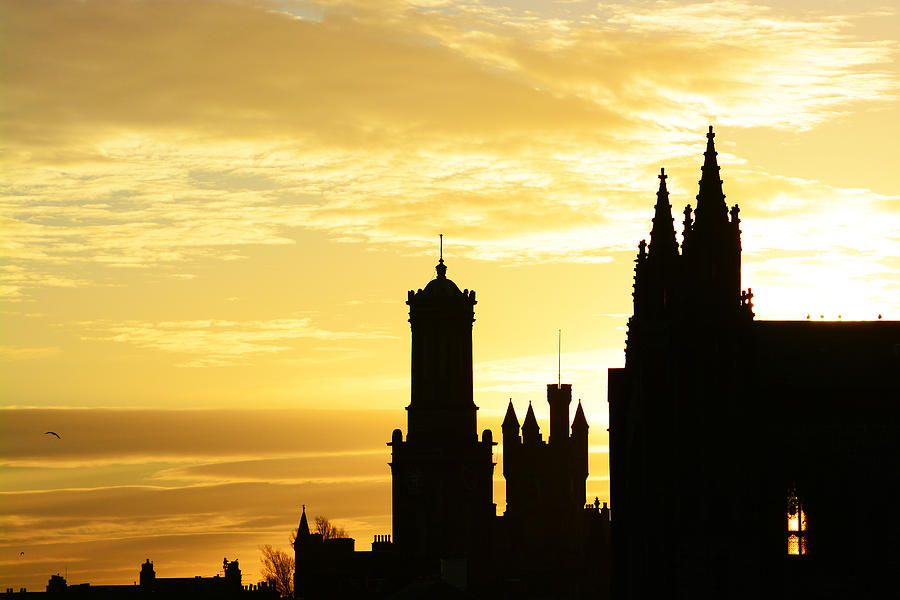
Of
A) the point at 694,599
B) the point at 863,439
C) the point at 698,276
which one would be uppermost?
the point at 698,276

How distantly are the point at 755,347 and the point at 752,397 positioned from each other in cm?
274

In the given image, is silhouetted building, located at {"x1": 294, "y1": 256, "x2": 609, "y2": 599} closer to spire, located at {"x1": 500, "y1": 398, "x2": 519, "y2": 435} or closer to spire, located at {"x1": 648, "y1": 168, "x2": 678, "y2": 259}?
spire, located at {"x1": 500, "y1": 398, "x2": 519, "y2": 435}

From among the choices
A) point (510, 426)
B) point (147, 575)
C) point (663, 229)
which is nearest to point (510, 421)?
point (510, 426)

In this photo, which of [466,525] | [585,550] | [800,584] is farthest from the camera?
[466,525]

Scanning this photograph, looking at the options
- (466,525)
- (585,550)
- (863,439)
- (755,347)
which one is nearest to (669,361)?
(755,347)

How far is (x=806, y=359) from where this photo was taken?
7969cm

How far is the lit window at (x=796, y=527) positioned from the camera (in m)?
75.3

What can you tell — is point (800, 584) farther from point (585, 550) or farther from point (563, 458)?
point (563, 458)

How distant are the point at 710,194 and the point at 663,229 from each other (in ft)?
18.7

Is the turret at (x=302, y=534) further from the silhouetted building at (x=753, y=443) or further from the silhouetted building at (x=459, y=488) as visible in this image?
the silhouetted building at (x=753, y=443)

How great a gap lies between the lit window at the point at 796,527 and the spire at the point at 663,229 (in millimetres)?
12595

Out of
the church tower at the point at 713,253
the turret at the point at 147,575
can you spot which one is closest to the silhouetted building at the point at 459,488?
the turret at the point at 147,575

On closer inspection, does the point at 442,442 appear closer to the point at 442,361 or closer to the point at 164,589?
the point at 442,361

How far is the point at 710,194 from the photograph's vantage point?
7794 centimetres
